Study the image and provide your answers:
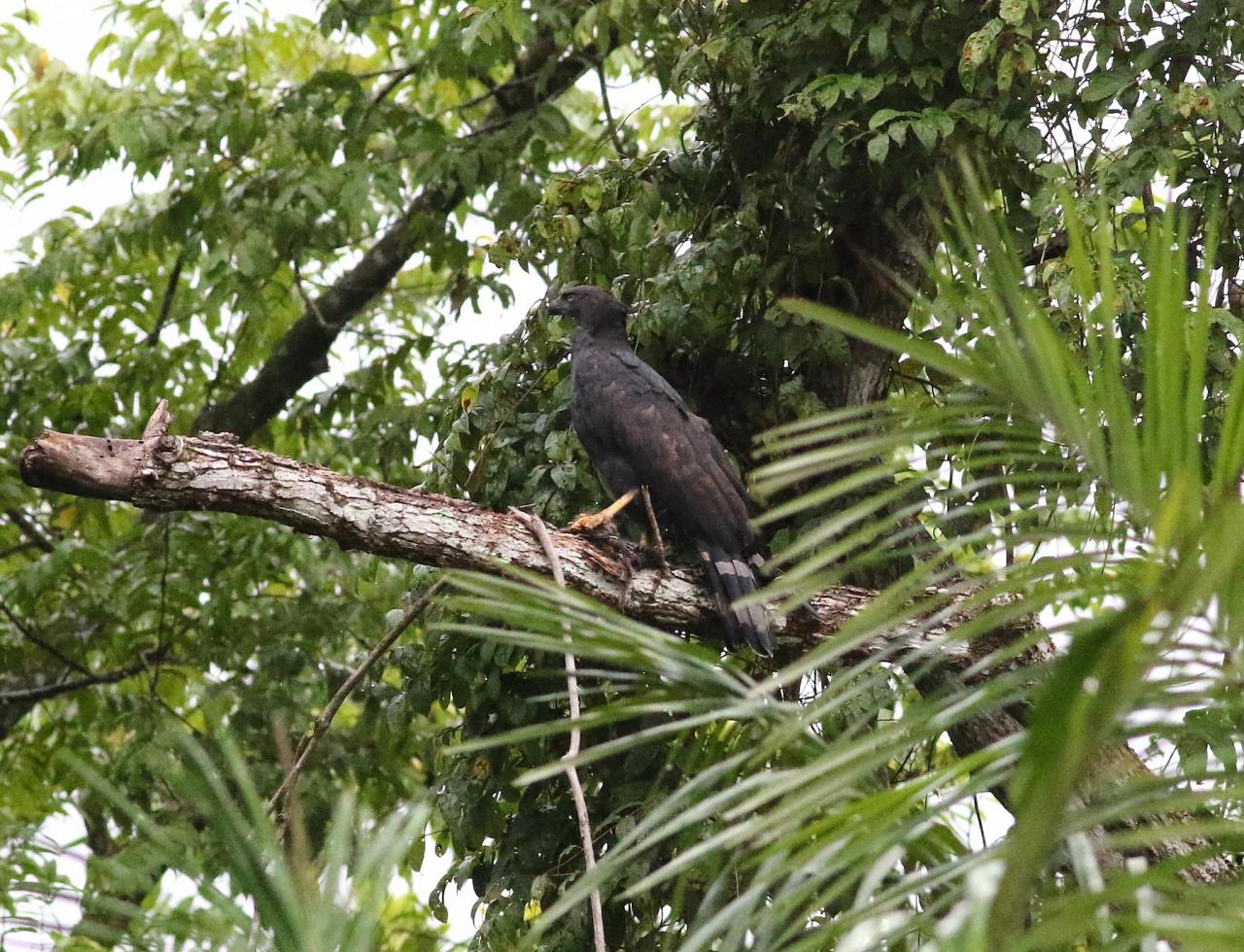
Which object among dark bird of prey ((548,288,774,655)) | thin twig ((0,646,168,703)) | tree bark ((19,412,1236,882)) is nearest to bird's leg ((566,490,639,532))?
dark bird of prey ((548,288,774,655))

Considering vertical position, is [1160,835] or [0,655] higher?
[0,655]

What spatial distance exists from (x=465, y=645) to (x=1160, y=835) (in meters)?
3.18

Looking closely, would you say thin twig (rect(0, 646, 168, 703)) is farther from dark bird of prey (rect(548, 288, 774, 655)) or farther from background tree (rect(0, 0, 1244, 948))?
dark bird of prey (rect(548, 288, 774, 655))

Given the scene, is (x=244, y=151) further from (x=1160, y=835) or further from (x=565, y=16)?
(x=1160, y=835)

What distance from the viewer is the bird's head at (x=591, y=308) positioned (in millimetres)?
4848

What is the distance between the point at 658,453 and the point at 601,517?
0.36 metres

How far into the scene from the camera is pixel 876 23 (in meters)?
4.13

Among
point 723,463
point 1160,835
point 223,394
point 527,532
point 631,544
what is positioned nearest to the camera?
point 1160,835

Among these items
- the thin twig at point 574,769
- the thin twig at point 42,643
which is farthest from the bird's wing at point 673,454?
the thin twig at point 42,643

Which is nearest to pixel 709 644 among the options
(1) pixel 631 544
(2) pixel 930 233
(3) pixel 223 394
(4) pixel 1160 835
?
(1) pixel 631 544

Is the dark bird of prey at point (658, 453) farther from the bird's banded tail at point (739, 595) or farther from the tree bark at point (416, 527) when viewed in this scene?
the tree bark at point (416, 527)

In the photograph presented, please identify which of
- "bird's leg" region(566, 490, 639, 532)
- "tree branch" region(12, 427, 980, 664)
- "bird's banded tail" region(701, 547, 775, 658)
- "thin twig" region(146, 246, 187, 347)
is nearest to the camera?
"tree branch" region(12, 427, 980, 664)

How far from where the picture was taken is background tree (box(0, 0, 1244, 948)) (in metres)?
1.42

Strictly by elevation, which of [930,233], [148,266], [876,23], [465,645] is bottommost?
[465,645]
